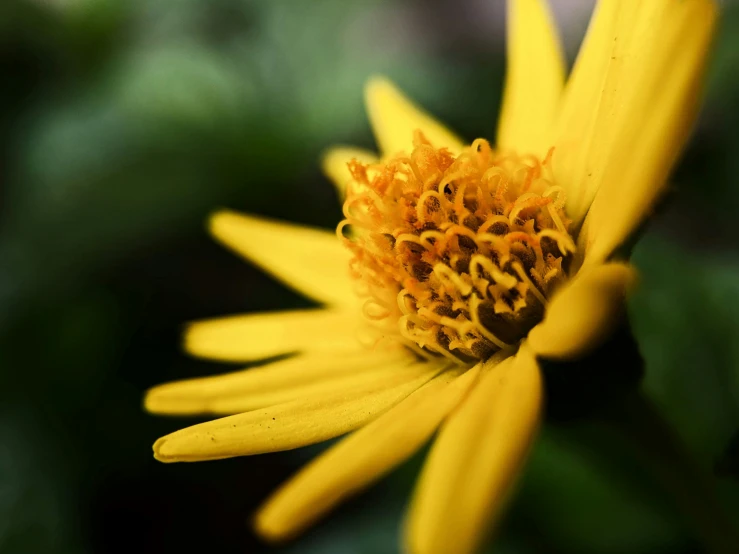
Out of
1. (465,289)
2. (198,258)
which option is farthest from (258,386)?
(198,258)

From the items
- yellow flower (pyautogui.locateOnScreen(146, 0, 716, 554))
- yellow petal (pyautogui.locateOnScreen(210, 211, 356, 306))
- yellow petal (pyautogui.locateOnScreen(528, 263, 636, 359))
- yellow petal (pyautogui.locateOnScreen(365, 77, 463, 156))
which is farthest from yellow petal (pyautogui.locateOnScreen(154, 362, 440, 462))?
yellow petal (pyautogui.locateOnScreen(365, 77, 463, 156))

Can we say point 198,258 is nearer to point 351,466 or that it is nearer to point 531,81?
point 531,81

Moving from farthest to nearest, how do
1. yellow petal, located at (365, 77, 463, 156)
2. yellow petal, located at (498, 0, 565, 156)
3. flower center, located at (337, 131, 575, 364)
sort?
yellow petal, located at (365, 77, 463, 156), yellow petal, located at (498, 0, 565, 156), flower center, located at (337, 131, 575, 364)

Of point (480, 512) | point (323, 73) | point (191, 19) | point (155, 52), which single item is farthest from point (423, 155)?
point (191, 19)

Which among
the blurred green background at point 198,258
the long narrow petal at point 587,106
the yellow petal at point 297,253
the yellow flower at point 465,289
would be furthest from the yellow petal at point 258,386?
the blurred green background at point 198,258

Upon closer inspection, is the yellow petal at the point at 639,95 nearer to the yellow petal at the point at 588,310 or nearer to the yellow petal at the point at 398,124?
the yellow petal at the point at 588,310

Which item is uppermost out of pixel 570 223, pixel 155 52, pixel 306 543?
pixel 570 223

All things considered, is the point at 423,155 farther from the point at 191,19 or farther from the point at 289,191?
the point at 191,19

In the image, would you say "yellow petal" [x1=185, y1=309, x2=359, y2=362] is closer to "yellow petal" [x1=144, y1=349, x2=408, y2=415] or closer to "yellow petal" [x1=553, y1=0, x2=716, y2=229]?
"yellow petal" [x1=144, y1=349, x2=408, y2=415]

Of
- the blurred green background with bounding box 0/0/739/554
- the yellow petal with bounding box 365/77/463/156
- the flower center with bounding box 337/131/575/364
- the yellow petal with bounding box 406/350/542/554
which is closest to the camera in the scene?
the yellow petal with bounding box 406/350/542/554
